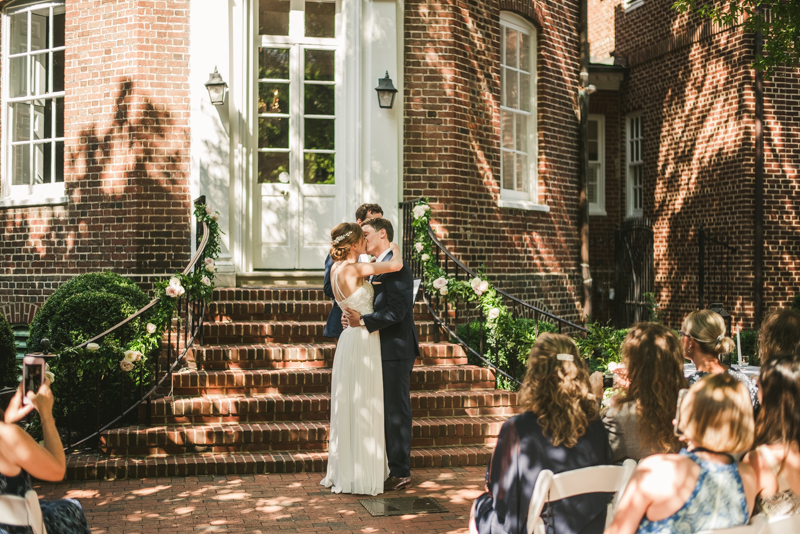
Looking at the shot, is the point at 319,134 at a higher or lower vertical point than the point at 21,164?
higher

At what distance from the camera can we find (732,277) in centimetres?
1315

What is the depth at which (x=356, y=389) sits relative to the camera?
5988mm

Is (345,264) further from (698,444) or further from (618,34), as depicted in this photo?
(618,34)

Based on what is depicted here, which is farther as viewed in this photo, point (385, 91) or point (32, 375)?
point (385, 91)

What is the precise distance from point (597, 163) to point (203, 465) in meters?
11.8

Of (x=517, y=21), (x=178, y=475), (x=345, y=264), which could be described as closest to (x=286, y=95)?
(x=517, y=21)

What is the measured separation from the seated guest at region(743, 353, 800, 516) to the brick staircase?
4.07 metres

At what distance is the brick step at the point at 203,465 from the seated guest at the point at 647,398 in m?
3.12

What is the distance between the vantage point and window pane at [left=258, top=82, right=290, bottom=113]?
9.82 meters

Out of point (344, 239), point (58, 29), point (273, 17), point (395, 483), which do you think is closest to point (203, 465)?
point (395, 483)

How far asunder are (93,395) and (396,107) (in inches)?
195

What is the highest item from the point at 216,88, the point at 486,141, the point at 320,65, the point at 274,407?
the point at 320,65

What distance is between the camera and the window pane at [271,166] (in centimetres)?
980

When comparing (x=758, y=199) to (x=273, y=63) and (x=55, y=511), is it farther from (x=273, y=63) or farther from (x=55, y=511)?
(x=55, y=511)
